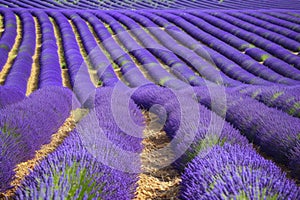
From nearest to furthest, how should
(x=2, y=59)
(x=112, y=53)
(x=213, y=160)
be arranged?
(x=213, y=160), (x=2, y=59), (x=112, y=53)

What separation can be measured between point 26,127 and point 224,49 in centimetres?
1387

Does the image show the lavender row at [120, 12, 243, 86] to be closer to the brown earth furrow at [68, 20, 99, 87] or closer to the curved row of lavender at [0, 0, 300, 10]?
the brown earth furrow at [68, 20, 99, 87]

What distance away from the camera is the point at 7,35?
1848cm

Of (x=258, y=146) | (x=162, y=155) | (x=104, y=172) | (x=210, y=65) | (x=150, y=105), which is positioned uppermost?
(x=104, y=172)

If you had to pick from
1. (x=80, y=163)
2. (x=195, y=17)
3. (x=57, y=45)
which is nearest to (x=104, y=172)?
(x=80, y=163)

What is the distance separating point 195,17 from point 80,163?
70.7 ft

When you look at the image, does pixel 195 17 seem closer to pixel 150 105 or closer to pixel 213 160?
pixel 150 105

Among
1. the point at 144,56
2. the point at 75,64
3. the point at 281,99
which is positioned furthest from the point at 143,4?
the point at 281,99

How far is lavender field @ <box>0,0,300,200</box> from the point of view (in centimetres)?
312

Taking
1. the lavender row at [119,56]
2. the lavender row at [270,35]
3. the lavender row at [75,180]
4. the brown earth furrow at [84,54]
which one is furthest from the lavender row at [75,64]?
the lavender row at [270,35]

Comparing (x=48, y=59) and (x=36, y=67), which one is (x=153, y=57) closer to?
(x=48, y=59)

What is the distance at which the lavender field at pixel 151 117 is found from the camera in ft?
10.2

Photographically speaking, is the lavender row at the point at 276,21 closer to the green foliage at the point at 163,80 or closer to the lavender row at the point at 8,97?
the green foliage at the point at 163,80

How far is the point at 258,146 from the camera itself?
525 centimetres
